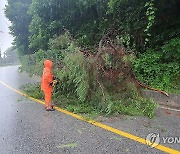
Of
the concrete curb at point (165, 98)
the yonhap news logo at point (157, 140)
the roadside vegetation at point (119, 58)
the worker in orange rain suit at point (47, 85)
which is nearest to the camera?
the yonhap news logo at point (157, 140)

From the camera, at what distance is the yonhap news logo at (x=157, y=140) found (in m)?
4.15

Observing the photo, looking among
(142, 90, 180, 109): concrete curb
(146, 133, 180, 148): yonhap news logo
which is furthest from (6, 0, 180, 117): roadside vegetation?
(146, 133, 180, 148): yonhap news logo

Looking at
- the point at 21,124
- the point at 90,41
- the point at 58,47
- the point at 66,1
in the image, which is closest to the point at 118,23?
the point at 90,41

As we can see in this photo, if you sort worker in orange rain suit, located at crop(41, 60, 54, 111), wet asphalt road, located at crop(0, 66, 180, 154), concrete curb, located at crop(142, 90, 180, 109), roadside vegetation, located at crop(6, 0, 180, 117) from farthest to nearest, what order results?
worker in orange rain suit, located at crop(41, 60, 54, 111) → concrete curb, located at crop(142, 90, 180, 109) → roadside vegetation, located at crop(6, 0, 180, 117) → wet asphalt road, located at crop(0, 66, 180, 154)

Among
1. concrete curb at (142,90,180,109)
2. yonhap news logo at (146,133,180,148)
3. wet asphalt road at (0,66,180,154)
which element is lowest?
wet asphalt road at (0,66,180,154)

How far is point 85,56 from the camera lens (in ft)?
23.7

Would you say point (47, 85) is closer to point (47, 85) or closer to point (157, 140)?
point (47, 85)

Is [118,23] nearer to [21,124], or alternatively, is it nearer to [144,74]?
[144,74]

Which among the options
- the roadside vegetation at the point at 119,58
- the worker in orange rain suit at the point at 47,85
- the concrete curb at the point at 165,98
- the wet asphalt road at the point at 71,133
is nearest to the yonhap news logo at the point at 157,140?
the wet asphalt road at the point at 71,133

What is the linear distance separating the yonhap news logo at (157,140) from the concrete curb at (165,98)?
2.56 metres

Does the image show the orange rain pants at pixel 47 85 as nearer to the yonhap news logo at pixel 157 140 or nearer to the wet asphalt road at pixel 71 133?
the wet asphalt road at pixel 71 133

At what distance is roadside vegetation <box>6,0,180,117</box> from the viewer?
6688 mm

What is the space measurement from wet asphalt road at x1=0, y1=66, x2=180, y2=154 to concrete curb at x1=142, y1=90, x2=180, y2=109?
658 millimetres

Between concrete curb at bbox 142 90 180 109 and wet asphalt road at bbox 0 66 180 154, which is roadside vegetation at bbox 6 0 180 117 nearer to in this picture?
concrete curb at bbox 142 90 180 109
